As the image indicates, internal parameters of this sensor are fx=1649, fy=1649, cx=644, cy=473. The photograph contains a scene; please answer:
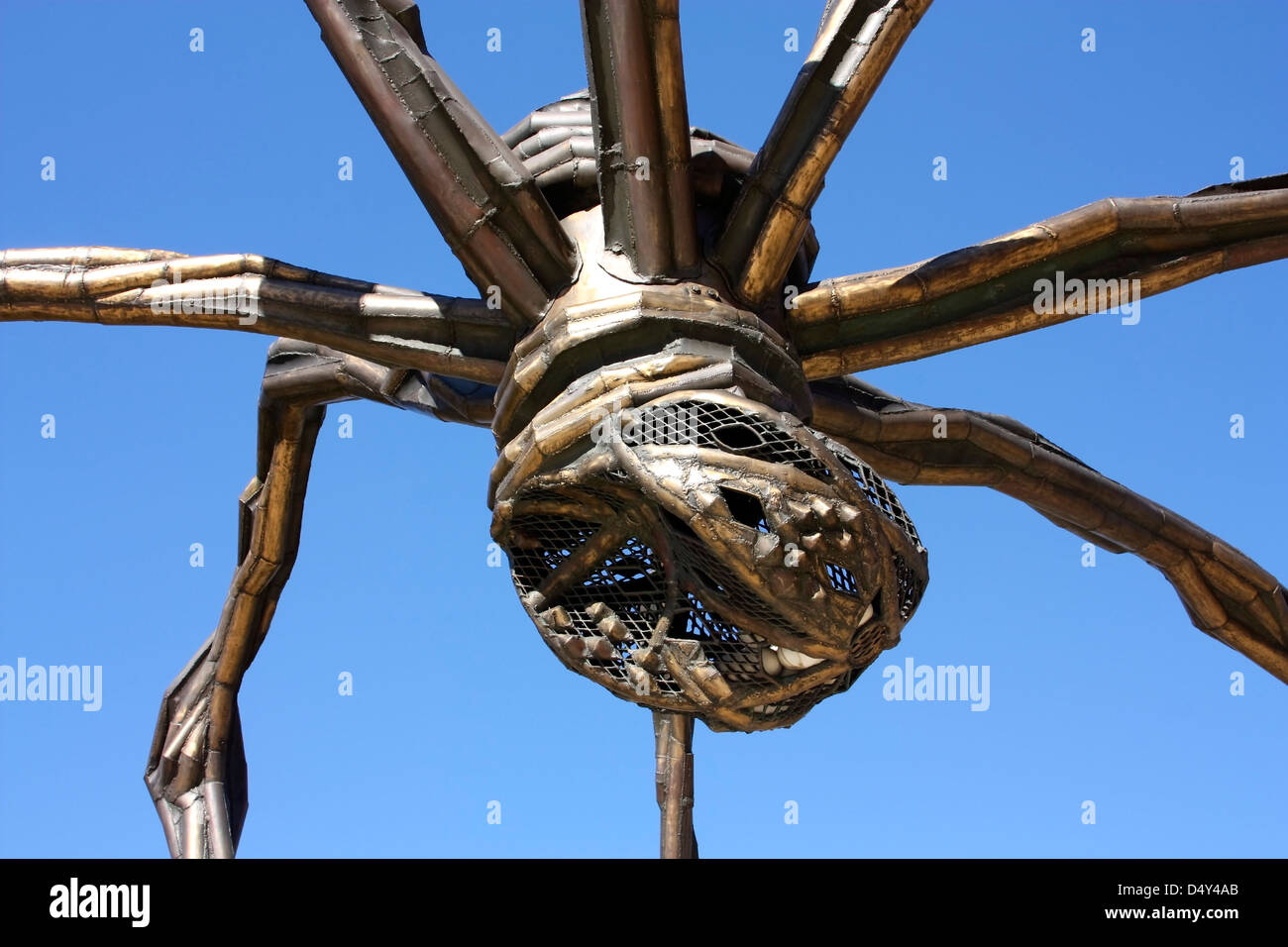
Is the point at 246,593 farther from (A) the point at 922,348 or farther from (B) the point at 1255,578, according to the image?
(B) the point at 1255,578

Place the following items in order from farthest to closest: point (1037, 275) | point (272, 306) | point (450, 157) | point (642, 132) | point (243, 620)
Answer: point (243, 620) < point (272, 306) < point (1037, 275) < point (450, 157) < point (642, 132)

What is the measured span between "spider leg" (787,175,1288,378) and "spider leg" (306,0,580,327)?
121cm

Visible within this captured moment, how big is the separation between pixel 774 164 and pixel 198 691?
5.28 m

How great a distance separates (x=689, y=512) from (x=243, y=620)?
188 inches

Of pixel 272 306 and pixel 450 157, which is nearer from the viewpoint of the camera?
pixel 450 157

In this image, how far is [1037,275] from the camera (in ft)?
24.2

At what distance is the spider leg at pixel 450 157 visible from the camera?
6867 mm

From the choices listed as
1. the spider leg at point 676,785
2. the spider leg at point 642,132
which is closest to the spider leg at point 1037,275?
the spider leg at point 642,132

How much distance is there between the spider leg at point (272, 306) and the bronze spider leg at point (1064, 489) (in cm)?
225

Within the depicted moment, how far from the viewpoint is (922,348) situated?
7469mm

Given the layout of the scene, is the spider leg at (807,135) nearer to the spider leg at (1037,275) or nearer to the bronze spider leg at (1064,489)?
the spider leg at (1037,275)

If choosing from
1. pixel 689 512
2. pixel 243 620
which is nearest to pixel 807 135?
pixel 689 512

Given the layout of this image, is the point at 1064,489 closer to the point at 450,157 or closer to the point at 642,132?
the point at 642,132

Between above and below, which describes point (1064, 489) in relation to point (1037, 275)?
below
